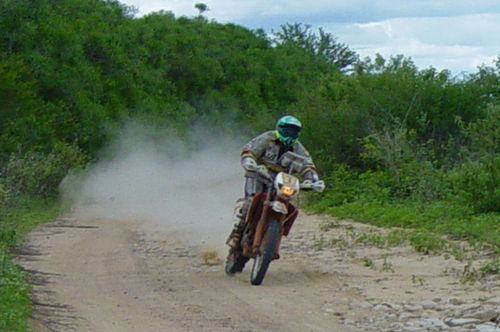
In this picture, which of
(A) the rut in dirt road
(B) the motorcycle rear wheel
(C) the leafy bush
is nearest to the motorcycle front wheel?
(A) the rut in dirt road

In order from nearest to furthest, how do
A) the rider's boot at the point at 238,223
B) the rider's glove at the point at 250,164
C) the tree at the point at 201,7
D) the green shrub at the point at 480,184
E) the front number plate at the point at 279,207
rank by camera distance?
the front number plate at the point at 279,207, the rider's glove at the point at 250,164, the rider's boot at the point at 238,223, the green shrub at the point at 480,184, the tree at the point at 201,7

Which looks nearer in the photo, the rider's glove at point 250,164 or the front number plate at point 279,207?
the front number plate at point 279,207

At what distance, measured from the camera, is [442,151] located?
2214 cm

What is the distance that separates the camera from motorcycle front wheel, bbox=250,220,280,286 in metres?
10.3

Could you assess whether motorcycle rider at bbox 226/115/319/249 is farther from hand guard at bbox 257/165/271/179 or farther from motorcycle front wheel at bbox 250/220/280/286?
motorcycle front wheel at bbox 250/220/280/286

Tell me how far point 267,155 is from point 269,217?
2.77 feet

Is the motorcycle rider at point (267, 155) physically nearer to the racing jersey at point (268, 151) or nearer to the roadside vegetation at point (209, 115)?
the racing jersey at point (268, 151)

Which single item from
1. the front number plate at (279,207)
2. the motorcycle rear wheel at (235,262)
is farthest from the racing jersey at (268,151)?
the motorcycle rear wheel at (235,262)

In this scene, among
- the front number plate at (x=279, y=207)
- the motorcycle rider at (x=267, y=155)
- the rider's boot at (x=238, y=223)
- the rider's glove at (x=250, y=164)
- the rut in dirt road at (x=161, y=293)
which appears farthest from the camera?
the rider's boot at (x=238, y=223)

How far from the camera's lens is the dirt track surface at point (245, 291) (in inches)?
325

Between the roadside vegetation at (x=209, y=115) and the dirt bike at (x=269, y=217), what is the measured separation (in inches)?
93.2

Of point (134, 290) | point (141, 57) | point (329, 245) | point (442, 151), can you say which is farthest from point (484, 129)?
point (141, 57)

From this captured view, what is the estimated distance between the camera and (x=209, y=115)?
42.7 metres

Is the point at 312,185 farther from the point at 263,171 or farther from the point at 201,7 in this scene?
the point at 201,7
